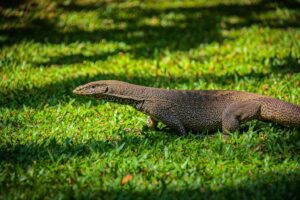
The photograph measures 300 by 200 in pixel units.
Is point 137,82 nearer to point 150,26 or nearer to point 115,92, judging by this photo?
point 115,92

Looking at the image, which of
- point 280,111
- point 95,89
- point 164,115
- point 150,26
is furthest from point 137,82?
point 150,26

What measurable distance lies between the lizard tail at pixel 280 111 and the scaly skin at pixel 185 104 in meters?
0.01

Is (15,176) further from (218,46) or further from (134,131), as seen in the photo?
(218,46)

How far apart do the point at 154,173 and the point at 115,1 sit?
9.00 metres

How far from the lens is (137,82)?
282 inches

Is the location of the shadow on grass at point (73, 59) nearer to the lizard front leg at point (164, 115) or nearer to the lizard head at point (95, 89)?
the lizard head at point (95, 89)

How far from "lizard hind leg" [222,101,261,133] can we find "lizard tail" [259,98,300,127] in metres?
0.07

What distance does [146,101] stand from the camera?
518 cm

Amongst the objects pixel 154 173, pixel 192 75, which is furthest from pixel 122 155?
pixel 192 75

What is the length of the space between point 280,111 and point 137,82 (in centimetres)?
268

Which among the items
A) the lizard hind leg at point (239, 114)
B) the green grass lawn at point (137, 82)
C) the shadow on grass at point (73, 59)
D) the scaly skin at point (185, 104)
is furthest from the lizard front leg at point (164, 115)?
the shadow on grass at point (73, 59)

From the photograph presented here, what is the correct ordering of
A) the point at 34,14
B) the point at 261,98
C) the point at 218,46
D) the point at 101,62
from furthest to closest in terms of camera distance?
the point at 34,14, the point at 218,46, the point at 101,62, the point at 261,98

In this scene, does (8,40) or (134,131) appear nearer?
(134,131)

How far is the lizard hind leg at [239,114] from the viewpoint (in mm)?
4988
